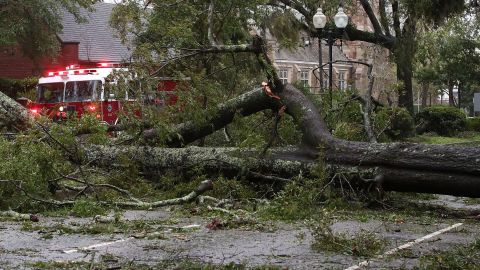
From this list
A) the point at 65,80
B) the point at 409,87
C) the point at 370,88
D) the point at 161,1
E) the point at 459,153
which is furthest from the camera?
the point at 409,87

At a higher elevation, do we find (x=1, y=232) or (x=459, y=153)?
(x=459, y=153)

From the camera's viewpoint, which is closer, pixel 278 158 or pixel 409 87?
pixel 278 158

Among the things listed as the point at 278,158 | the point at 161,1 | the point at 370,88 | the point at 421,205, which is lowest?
the point at 421,205

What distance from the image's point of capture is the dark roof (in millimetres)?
37094

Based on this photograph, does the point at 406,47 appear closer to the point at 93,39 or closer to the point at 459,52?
the point at 459,52

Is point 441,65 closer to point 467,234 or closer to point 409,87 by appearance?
point 409,87

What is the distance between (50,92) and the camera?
2020cm

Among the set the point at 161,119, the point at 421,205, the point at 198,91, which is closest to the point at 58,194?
the point at 161,119

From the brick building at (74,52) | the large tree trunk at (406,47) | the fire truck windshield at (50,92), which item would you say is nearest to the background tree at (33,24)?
the brick building at (74,52)

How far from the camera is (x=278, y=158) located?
8.91 m

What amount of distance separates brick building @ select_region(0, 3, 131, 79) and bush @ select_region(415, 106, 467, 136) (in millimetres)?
14821

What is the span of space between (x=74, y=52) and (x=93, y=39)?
2.76m

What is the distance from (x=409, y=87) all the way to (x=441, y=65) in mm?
19712

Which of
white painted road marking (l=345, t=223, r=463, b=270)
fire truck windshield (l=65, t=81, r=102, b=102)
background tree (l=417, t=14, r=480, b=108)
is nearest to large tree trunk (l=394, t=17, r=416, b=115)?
fire truck windshield (l=65, t=81, r=102, b=102)
